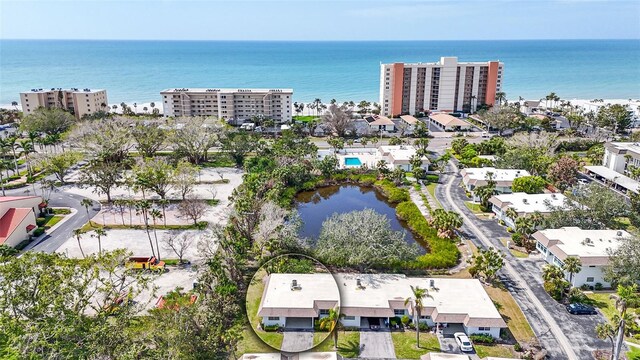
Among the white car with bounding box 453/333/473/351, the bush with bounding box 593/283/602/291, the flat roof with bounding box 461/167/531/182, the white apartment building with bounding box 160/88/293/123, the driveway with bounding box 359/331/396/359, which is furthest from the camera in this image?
the white apartment building with bounding box 160/88/293/123

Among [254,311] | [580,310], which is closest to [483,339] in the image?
[580,310]

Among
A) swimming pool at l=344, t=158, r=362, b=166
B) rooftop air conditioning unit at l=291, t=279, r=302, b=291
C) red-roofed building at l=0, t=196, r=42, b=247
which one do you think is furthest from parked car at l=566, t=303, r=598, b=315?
red-roofed building at l=0, t=196, r=42, b=247

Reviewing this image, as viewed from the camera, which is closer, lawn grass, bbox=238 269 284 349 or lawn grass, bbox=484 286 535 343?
lawn grass, bbox=238 269 284 349

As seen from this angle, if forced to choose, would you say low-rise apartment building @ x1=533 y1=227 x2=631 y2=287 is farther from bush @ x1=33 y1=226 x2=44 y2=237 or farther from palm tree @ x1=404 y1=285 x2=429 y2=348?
bush @ x1=33 y1=226 x2=44 y2=237

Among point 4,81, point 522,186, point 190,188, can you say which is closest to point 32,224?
point 190,188

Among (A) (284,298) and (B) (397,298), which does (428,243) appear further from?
(A) (284,298)

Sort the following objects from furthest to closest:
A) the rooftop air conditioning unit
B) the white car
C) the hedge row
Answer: the hedge row → the rooftop air conditioning unit → the white car
